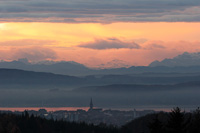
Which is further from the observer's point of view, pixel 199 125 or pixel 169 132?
pixel 199 125

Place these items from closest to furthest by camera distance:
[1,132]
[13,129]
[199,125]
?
1. [199,125]
2. [1,132]
3. [13,129]

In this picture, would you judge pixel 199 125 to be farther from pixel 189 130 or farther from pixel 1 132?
pixel 1 132

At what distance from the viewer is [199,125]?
7088cm

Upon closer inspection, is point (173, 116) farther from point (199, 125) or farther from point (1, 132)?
point (1, 132)

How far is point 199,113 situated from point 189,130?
289 inches

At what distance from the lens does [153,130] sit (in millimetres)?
61750

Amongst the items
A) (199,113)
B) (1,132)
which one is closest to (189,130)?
(199,113)

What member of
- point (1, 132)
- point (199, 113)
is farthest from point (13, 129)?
point (199, 113)

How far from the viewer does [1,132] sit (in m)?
177

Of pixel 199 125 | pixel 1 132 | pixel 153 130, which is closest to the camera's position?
pixel 153 130

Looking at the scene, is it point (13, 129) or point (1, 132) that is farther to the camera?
point (13, 129)

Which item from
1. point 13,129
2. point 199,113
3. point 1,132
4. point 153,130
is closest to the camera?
point 153,130

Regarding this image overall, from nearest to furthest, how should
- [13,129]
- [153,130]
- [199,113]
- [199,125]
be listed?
[153,130]
[199,125]
[199,113]
[13,129]

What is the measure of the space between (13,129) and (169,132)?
130830mm
